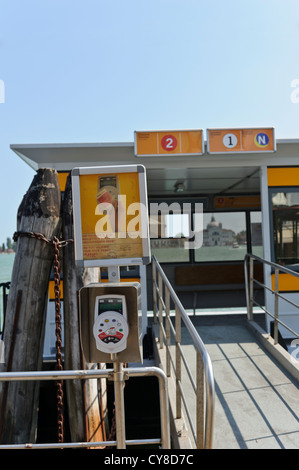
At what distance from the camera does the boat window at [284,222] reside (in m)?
5.13

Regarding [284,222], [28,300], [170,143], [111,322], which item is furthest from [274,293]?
[111,322]

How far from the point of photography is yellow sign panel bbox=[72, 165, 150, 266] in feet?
5.76

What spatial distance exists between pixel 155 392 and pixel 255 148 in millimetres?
3056

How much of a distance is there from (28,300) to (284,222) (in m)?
3.77

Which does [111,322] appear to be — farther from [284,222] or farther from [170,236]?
[170,236]

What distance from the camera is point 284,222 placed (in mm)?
5152

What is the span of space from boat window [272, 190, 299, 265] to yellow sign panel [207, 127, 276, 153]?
2.89 feet

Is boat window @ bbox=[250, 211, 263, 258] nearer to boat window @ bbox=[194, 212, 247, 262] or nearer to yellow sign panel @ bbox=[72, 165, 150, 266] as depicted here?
boat window @ bbox=[194, 212, 247, 262]

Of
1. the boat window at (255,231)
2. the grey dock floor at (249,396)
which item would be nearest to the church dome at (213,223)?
the boat window at (255,231)

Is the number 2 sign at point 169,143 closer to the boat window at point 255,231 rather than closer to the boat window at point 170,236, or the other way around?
the boat window at point 170,236

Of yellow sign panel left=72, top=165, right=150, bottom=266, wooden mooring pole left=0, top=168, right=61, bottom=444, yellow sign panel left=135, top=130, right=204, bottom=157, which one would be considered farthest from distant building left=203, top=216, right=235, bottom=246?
yellow sign panel left=72, top=165, right=150, bottom=266

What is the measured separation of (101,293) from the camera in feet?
5.61
